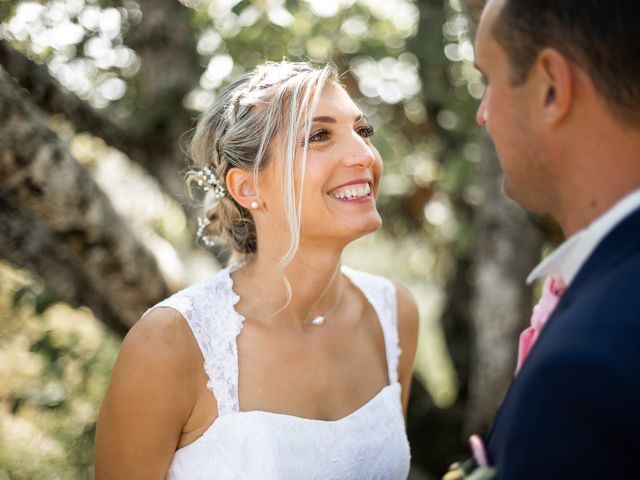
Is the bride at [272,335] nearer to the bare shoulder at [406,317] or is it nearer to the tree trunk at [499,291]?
the bare shoulder at [406,317]

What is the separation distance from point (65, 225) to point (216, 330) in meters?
1.08

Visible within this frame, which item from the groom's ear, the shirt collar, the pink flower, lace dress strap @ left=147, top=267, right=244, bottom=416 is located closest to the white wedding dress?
lace dress strap @ left=147, top=267, right=244, bottom=416

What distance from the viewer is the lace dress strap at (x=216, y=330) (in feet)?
8.92

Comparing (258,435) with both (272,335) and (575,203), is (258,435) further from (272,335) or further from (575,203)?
(575,203)

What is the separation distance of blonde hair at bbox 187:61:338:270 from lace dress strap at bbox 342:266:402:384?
60 cm

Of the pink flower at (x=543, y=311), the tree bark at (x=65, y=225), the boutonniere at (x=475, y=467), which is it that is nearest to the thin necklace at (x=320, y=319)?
the tree bark at (x=65, y=225)

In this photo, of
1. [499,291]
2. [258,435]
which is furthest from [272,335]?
[499,291]

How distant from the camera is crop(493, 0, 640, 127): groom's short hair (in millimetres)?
1441

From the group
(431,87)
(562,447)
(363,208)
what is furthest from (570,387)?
(431,87)

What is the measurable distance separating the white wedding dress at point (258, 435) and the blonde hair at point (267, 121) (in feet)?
1.19

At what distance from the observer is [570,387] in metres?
1.23

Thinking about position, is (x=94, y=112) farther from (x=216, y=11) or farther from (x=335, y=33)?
(x=335, y=33)

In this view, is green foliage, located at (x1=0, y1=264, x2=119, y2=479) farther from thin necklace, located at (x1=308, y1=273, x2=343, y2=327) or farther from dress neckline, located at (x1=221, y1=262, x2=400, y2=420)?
thin necklace, located at (x1=308, y1=273, x2=343, y2=327)

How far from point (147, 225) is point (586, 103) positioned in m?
4.74
